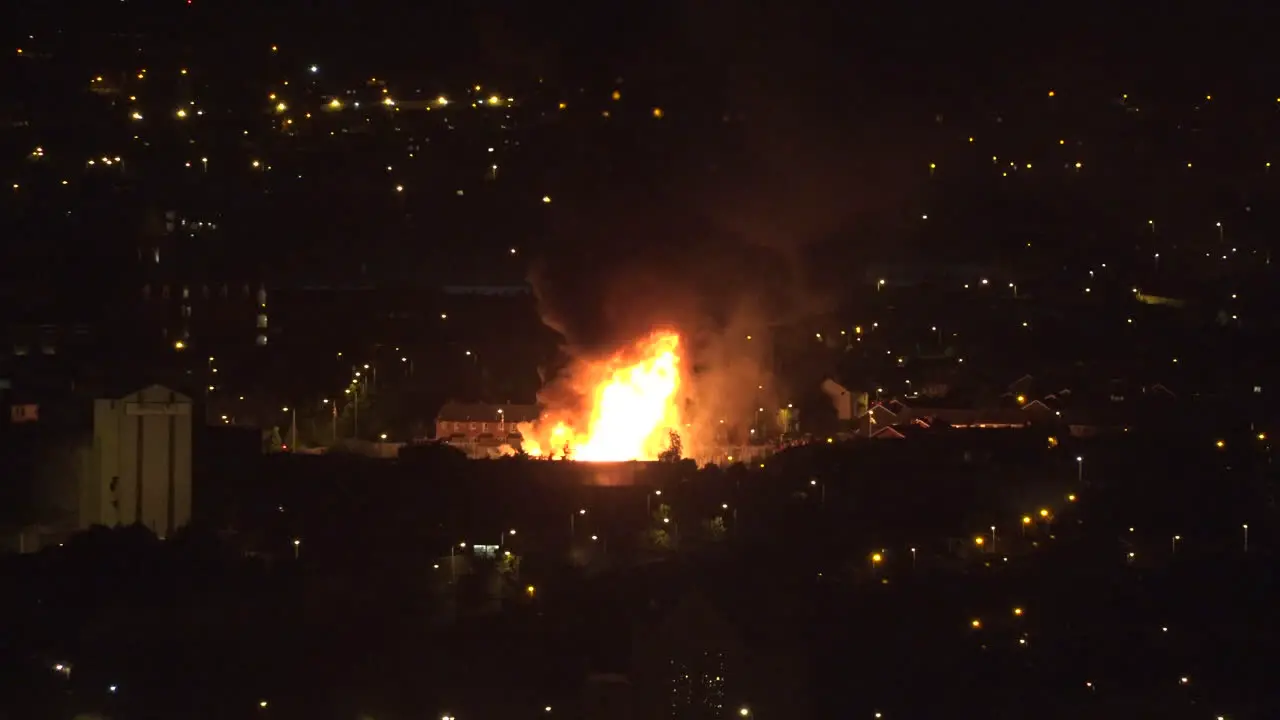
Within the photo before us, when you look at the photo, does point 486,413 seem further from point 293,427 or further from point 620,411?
point 293,427

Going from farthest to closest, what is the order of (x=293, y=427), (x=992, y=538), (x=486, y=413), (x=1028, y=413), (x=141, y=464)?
(x=1028, y=413) → (x=486, y=413) → (x=293, y=427) → (x=992, y=538) → (x=141, y=464)

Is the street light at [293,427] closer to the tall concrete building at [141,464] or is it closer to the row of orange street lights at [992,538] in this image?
the tall concrete building at [141,464]

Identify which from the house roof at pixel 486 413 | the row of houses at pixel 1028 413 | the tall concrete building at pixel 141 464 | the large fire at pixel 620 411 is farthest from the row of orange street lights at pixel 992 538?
the tall concrete building at pixel 141 464

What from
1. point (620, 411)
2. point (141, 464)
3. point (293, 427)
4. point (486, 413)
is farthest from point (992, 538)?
point (141, 464)

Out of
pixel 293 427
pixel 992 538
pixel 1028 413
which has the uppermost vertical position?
pixel 1028 413

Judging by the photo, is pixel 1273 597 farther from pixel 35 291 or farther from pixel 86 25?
pixel 86 25

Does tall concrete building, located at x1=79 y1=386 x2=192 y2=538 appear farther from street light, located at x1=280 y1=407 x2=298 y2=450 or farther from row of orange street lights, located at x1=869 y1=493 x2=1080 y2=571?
row of orange street lights, located at x1=869 y1=493 x2=1080 y2=571

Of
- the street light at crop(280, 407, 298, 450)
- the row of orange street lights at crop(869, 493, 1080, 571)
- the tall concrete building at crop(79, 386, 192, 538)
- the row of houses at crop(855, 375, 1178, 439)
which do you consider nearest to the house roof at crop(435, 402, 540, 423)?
the street light at crop(280, 407, 298, 450)
